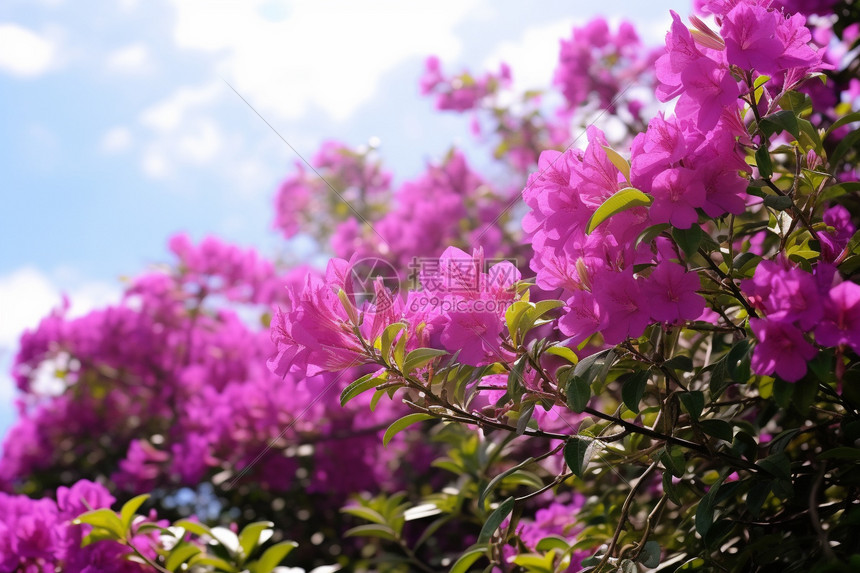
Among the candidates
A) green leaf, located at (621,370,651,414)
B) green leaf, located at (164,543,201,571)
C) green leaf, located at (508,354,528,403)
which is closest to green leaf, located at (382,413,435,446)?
green leaf, located at (508,354,528,403)

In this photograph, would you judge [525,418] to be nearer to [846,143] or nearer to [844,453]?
[844,453]

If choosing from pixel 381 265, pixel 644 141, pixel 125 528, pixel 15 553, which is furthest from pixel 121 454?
pixel 644 141

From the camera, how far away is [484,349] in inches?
35.4

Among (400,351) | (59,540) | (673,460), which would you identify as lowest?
(59,540)

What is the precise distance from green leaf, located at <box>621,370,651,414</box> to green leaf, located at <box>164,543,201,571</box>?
3.04 ft

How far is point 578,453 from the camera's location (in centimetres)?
86

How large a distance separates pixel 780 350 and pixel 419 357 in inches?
16.9

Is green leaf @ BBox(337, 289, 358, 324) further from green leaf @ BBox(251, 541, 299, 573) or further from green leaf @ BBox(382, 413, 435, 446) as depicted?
green leaf @ BBox(251, 541, 299, 573)

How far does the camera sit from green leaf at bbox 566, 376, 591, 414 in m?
0.83

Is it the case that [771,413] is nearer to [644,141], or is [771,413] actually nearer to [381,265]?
[644,141]

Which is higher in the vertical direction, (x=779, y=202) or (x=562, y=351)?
(x=779, y=202)

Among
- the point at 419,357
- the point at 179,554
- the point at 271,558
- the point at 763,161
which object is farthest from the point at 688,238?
the point at 179,554

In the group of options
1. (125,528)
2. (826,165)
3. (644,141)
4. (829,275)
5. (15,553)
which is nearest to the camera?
(829,275)

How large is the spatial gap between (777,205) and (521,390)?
411 millimetres
